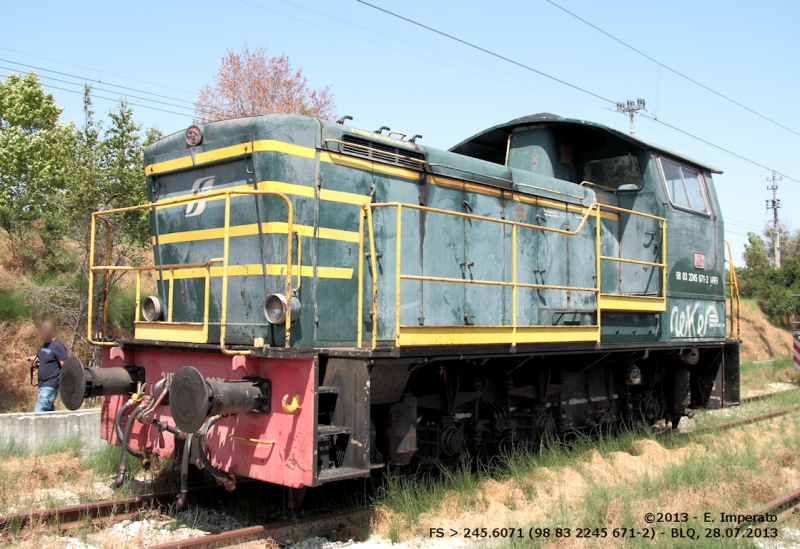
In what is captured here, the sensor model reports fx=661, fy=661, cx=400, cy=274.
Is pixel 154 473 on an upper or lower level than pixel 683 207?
lower

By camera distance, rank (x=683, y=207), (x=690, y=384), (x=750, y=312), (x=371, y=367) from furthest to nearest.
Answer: (x=750, y=312) → (x=690, y=384) → (x=683, y=207) → (x=371, y=367)

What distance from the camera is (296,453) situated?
462 cm

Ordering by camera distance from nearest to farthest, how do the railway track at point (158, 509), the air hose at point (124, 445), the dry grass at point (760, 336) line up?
the railway track at point (158, 509) < the air hose at point (124, 445) < the dry grass at point (760, 336)

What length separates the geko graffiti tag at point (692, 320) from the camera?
333 inches

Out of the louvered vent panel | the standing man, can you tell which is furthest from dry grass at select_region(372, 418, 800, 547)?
the standing man

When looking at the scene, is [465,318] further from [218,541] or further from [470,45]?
[470,45]

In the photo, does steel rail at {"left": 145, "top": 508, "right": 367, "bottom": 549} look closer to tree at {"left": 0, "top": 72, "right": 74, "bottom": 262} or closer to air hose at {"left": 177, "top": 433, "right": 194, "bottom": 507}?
air hose at {"left": 177, "top": 433, "right": 194, "bottom": 507}

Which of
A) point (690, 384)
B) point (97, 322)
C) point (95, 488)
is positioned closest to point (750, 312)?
point (690, 384)

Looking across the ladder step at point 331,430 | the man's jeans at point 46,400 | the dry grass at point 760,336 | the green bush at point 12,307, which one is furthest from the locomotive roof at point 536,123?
the dry grass at point 760,336

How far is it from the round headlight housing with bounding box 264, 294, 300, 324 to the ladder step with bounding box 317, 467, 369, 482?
44.3 inches

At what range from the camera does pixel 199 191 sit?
5.94 metres

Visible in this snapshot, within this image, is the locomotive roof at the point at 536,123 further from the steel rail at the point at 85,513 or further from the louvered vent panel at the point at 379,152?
the steel rail at the point at 85,513

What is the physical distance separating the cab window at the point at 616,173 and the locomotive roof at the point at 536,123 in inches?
13.5

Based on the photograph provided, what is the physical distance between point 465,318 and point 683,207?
13.3 ft
